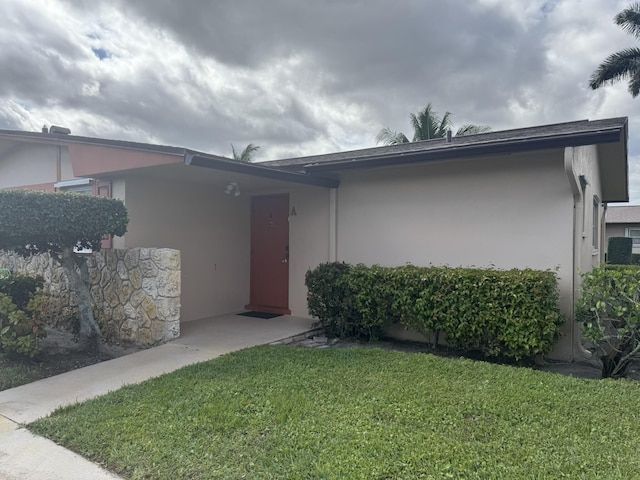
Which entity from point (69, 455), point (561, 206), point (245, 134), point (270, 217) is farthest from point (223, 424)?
point (245, 134)

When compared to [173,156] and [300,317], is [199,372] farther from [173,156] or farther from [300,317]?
[300,317]

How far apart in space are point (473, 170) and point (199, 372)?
15.5 ft

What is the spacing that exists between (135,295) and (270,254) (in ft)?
9.78

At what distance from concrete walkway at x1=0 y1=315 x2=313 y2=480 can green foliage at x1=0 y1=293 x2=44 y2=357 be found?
64cm

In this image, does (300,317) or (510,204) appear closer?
(510,204)

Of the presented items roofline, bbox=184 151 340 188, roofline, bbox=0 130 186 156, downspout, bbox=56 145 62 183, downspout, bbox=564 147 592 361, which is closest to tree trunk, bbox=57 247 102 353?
roofline, bbox=0 130 186 156

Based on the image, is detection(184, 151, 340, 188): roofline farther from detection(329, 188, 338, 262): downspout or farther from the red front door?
the red front door

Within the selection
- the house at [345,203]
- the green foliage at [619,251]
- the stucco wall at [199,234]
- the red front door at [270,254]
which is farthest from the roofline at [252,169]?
the green foliage at [619,251]

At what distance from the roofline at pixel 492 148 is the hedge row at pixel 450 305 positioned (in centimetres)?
161

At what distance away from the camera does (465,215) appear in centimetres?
612

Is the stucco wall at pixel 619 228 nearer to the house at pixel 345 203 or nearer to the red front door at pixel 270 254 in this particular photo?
the house at pixel 345 203

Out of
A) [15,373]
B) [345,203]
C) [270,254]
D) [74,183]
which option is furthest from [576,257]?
[74,183]

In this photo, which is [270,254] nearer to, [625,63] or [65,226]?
[65,226]

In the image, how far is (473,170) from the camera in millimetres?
6012
